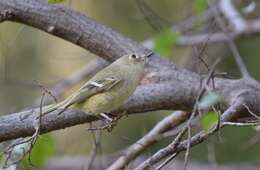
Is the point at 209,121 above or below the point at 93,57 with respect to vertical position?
below

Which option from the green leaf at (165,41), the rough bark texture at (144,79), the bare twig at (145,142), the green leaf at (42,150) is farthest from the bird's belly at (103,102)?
the green leaf at (165,41)

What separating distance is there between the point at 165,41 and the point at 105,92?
3.29 feet

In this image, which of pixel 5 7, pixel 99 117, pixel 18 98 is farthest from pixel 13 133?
pixel 18 98

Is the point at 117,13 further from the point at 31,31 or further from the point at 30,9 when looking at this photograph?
the point at 30,9

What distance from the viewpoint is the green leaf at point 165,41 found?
3912 millimetres

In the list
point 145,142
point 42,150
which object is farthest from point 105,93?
point 145,142

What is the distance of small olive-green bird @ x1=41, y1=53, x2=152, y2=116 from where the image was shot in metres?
2.99

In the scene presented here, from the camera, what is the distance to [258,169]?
4.91 metres

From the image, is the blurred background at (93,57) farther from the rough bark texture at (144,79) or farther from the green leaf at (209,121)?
the green leaf at (209,121)

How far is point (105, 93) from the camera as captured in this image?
119 inches

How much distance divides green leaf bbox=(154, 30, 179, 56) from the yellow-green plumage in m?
0.83

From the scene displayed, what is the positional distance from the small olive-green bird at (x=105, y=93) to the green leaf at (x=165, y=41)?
830 mm

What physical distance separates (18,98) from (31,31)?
2.26 ft

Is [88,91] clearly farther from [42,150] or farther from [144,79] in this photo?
[144,79]
